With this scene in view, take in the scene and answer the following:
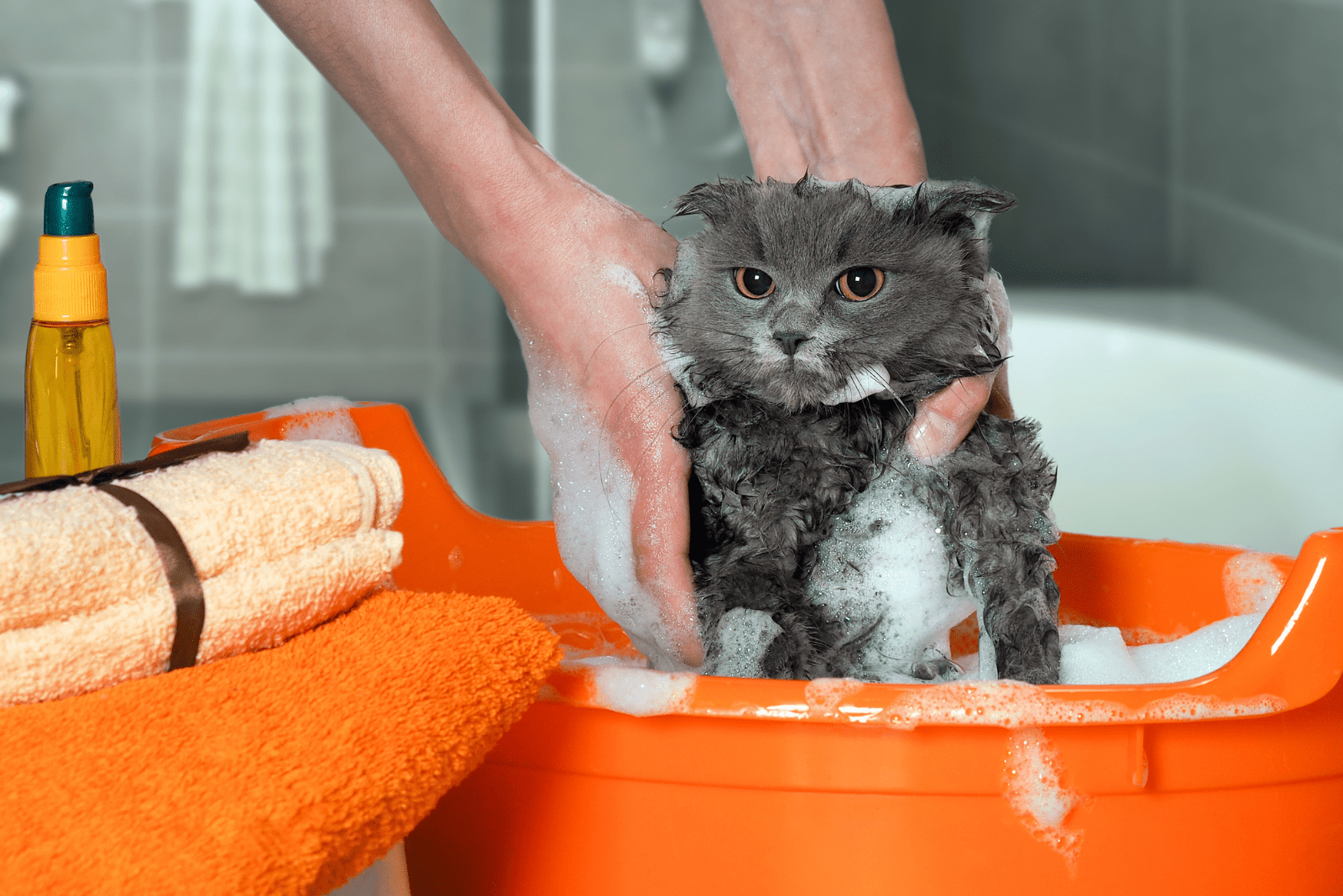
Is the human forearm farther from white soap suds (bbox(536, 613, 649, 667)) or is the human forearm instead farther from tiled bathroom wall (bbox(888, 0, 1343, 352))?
tiled bathroom wall (bbox(888, 0, 1343, 352))

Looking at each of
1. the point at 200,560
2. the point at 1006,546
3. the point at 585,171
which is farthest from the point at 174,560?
the point at 585,171

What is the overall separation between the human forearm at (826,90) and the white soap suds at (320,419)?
41 cm

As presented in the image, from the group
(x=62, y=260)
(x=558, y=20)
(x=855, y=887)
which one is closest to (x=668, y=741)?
(x=855, y=887)

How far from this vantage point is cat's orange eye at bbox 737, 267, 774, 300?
0.73 meters

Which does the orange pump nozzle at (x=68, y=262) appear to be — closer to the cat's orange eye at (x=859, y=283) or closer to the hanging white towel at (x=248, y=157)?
the cat's orange eye at (x=859, y=283)

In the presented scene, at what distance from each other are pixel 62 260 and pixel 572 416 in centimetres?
34

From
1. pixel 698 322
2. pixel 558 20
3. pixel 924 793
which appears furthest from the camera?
pixel 558 20

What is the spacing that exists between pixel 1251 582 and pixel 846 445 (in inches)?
15.2

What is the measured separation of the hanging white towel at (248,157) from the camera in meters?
2.56

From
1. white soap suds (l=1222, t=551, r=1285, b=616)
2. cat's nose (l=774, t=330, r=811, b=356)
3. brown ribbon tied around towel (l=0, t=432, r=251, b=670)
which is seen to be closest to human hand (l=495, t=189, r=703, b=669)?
cat's nose (l=774, t=330, r=811, b=356)

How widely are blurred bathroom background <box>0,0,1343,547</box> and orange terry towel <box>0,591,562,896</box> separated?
5.10 ft

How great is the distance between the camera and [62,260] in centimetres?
64

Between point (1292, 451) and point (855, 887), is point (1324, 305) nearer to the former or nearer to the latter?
point (1292, 451)

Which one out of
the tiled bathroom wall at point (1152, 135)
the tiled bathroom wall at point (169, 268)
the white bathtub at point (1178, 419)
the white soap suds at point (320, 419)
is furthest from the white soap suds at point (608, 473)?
the tiled bathroom wall at point (169, 268)
